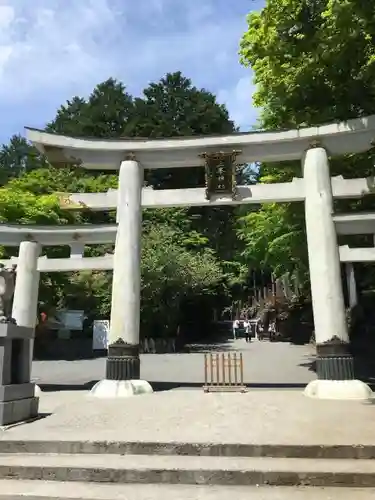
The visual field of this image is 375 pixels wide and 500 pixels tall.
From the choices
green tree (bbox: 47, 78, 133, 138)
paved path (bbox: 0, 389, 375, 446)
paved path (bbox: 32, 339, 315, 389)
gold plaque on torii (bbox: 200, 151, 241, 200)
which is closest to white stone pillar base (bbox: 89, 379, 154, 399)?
paved path (bbox: 0, 389, 375, 446)

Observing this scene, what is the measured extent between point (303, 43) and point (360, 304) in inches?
739

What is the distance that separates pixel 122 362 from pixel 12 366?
3661mm

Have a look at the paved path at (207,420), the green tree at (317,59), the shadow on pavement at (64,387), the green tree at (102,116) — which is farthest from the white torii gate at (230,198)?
the green tree at (102,116)

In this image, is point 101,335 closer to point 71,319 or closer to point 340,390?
point 71,319

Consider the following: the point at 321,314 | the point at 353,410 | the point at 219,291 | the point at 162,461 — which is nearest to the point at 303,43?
the point at 321,314

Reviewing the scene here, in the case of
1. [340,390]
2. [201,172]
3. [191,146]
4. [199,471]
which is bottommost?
[199,471]

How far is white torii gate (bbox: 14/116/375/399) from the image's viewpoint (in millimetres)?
10448

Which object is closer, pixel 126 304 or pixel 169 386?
pixel 126 304

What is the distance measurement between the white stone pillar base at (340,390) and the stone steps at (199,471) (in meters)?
4.81

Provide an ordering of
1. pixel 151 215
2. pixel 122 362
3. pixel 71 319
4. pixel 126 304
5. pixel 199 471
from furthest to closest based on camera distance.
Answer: pixel 151 215 < pixel 71 319 < pixel 126 304 < pixel 122 362 < pixel 199 471

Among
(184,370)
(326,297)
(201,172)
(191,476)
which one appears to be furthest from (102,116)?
(191,476)

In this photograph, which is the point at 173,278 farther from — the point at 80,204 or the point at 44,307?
the point at 80,204

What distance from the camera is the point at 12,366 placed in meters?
7.57

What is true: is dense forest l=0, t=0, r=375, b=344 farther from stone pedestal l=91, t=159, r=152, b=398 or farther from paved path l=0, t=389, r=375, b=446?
paved path l=0, t=389, r=375, b=446
